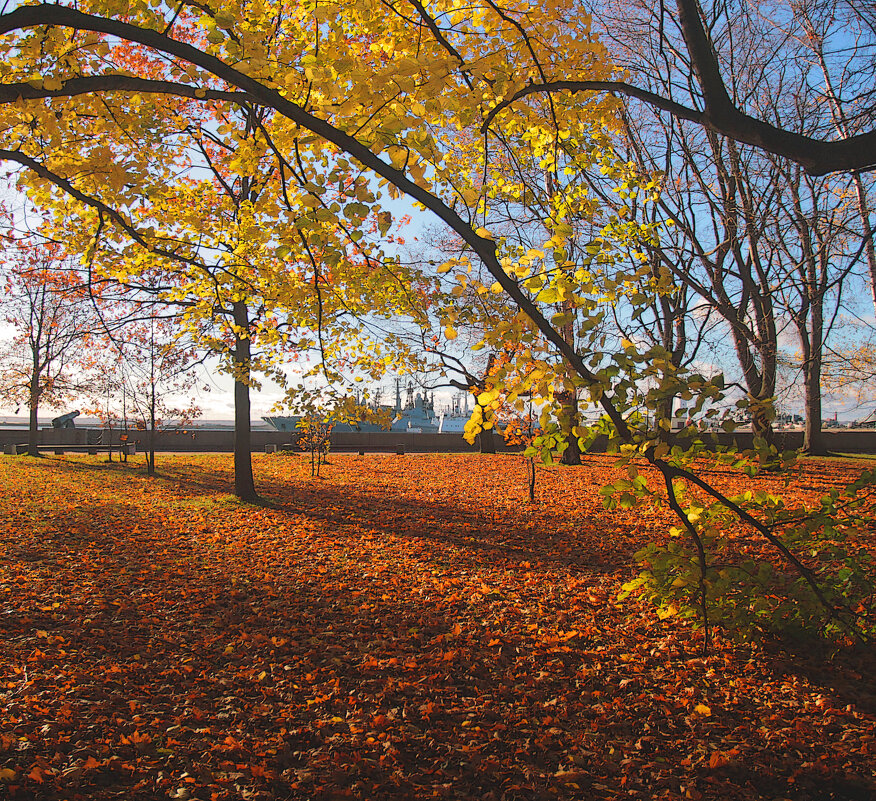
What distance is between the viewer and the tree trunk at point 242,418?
1092cm

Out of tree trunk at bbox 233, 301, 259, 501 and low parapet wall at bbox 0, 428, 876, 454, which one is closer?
tree trunk at bbox 233, 301, 259, 501

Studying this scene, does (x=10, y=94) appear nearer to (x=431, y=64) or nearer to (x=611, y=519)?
(x=431, y=64)

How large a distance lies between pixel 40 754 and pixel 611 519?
8137 mm

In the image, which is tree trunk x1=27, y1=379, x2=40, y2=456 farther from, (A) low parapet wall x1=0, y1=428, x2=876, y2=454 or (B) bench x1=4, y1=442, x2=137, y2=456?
(A) low parapet wall x1=0, y1=428, x2=876, y2=454

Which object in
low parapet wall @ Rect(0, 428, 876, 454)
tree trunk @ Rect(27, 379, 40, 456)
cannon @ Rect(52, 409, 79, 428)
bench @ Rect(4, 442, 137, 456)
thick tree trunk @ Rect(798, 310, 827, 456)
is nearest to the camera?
thick tree trunk @ Rect(798, 310, 827, 456)

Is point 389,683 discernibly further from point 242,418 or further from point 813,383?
point 813,383

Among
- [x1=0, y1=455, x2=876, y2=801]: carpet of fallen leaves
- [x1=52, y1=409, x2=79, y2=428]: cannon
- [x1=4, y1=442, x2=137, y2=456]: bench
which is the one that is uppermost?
[x1=52, y1=409, x2=79, y2=428]: cannon

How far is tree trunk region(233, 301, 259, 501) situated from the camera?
35.8 feet

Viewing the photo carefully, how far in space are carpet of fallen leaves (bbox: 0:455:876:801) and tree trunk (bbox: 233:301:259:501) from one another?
11.1 ft

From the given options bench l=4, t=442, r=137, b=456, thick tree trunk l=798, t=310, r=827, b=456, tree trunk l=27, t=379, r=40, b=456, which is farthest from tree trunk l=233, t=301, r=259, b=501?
thick tree trunk l=798, t=310, r=827, b=456

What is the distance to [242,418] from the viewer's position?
11.8m

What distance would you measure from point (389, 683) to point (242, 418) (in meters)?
9.04

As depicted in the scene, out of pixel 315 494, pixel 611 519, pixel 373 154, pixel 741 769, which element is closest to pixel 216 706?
pixel 741 769

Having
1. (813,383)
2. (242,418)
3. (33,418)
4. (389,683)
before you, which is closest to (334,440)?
(33,418)
